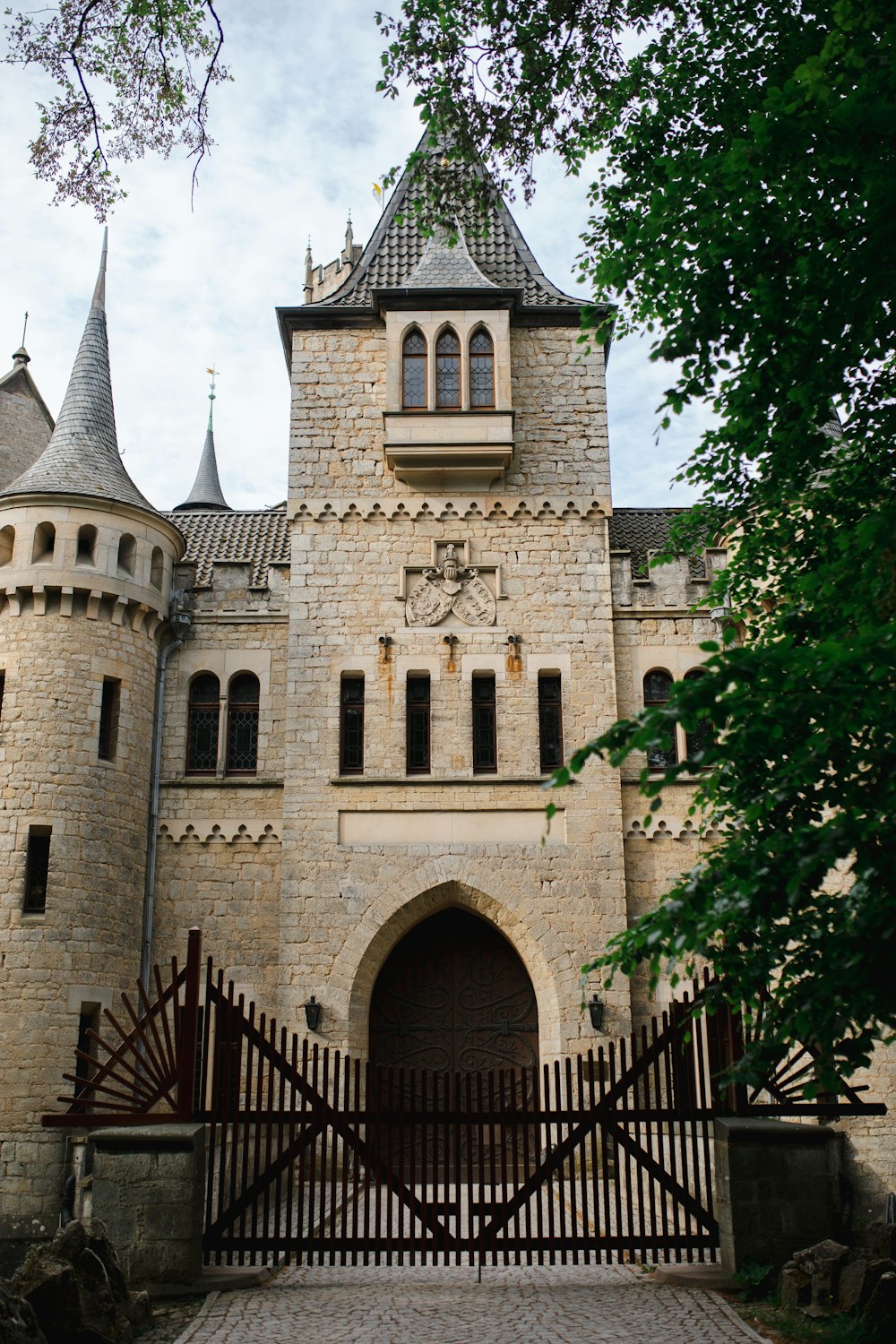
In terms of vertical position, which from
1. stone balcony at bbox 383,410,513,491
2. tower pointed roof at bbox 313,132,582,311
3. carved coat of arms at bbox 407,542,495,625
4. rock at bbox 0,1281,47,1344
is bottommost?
rock at bbox 0,1281,47,1344

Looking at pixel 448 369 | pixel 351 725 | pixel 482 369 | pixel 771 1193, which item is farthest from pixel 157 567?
pixel 771 1193

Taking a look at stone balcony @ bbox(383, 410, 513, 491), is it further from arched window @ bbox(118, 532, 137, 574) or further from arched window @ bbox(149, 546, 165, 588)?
arched window @ bbox(118, 532, 137, 574)

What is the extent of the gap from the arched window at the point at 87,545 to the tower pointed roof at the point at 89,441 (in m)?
0.53

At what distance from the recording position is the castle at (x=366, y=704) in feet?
59.7

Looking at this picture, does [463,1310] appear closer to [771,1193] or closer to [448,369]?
[771,1193]

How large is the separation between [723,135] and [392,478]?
10.4 metres

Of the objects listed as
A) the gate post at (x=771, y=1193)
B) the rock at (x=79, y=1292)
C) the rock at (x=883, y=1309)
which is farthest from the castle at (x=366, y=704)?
the rock at (x=79, y=1292)

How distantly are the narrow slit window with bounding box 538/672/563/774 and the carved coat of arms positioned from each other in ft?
4.31

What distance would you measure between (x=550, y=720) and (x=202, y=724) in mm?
5475

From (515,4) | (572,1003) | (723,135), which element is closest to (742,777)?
(723,135)

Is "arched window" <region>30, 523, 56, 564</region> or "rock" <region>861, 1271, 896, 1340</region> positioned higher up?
"arched window" <region>30, 523, 56, 564</region>

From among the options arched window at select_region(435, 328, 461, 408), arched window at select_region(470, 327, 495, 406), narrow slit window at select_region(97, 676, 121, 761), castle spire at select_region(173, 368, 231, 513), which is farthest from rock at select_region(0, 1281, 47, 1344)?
castle spire at select_region(173, 368, 231, 513)

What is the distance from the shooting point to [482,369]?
821 inches

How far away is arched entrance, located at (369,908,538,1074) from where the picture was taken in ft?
61.1
